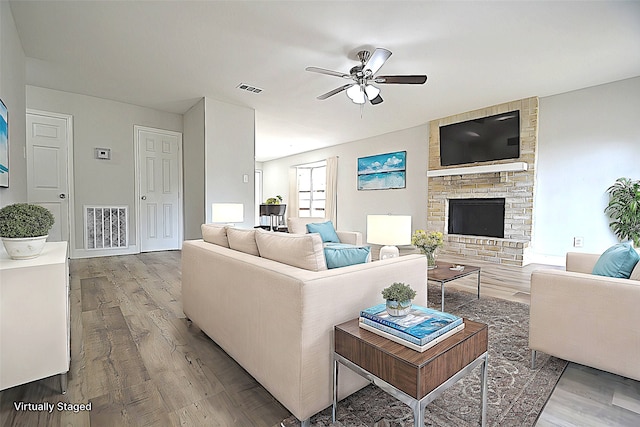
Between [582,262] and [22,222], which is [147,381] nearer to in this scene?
[22,222]

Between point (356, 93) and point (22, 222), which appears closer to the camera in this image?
point (22, 222)

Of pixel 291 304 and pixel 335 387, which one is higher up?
pixel 291 304

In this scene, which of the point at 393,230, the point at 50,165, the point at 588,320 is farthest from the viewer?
the point at 50,165

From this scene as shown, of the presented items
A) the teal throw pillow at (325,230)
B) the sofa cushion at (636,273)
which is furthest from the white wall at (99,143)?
the sofa cushion at (636,273)

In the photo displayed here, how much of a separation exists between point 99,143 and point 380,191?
18.2ft

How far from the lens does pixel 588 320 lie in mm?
1520

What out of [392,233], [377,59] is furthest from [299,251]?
[377,59]

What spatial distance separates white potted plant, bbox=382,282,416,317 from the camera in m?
1.18

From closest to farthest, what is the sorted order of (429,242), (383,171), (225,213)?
(429,242)
(225,213)
(383,171)

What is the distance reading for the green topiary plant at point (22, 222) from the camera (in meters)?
1.40

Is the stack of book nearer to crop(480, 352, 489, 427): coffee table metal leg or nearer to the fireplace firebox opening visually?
crop(480, 352, 489, 427): coffee table metal leg

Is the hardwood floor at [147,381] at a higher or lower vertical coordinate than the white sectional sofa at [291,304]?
lower

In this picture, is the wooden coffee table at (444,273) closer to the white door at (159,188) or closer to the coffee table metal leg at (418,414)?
the coffee table metal leg at (418,414)

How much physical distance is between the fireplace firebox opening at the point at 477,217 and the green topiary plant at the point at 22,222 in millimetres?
5629
